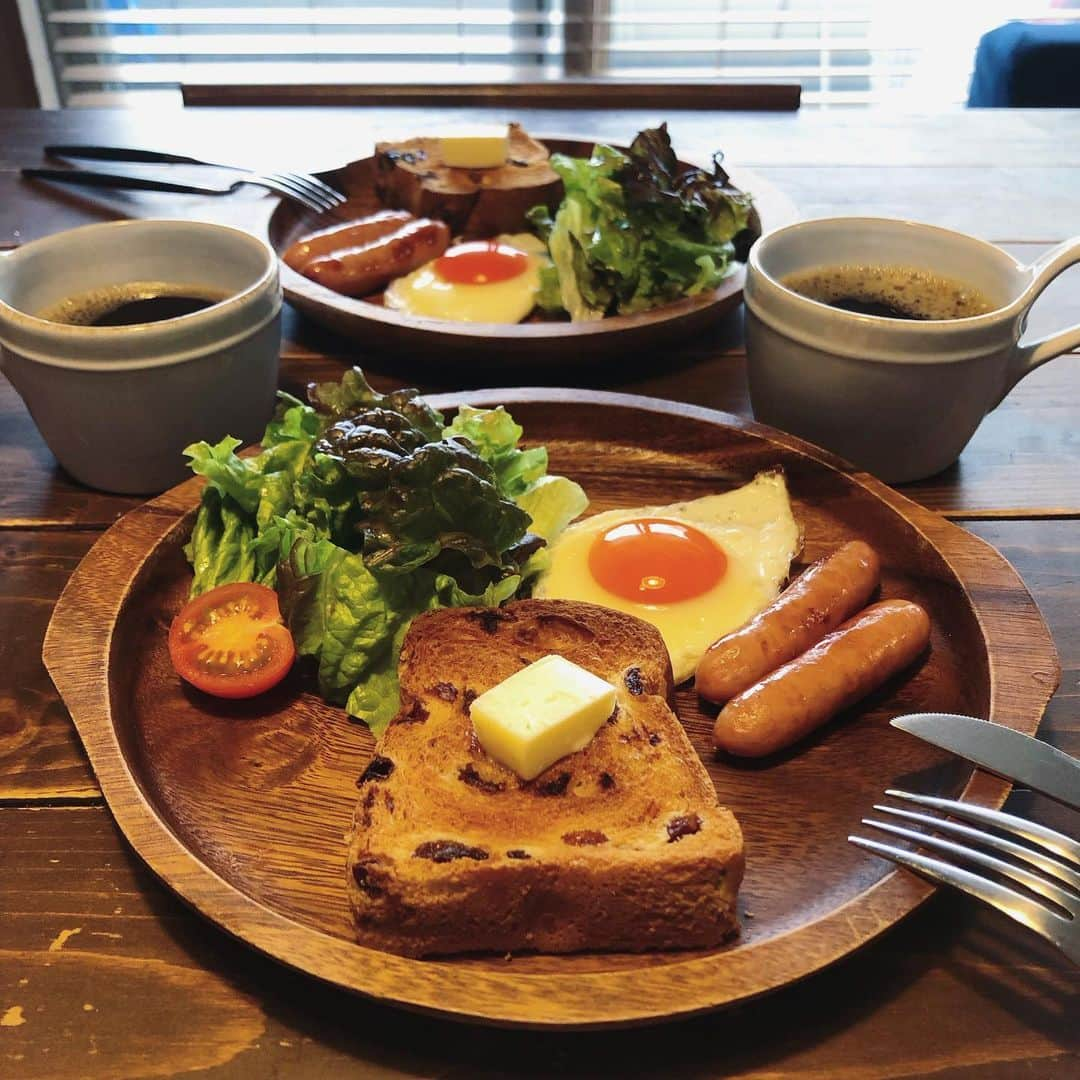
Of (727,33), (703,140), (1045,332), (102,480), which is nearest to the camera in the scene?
(102,480)

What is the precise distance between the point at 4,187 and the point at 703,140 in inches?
120

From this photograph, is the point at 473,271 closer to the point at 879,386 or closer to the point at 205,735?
the point at 879,386

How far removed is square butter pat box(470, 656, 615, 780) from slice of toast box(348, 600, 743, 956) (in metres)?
0.03

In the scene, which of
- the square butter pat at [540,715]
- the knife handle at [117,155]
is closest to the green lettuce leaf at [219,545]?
the square butter pat at [540,715]

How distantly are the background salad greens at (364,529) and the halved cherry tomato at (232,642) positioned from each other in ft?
0.16

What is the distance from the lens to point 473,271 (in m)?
3.37

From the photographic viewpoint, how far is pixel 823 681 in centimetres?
185

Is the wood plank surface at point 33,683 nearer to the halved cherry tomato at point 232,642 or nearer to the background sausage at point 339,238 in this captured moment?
the halved cherry tomato at point 232,642

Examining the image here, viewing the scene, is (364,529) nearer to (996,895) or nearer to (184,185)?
(996,895)

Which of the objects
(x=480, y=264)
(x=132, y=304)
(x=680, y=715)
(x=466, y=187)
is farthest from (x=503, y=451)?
(x=466, y=187)

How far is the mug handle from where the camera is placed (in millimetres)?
2348

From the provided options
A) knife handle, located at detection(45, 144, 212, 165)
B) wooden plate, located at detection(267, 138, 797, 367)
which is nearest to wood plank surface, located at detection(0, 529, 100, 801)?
wooden plate, located at detection(267, 138, 797, 367)

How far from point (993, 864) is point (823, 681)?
0.48m

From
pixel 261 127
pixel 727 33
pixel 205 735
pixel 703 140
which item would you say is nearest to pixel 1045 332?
pixel 703 140
